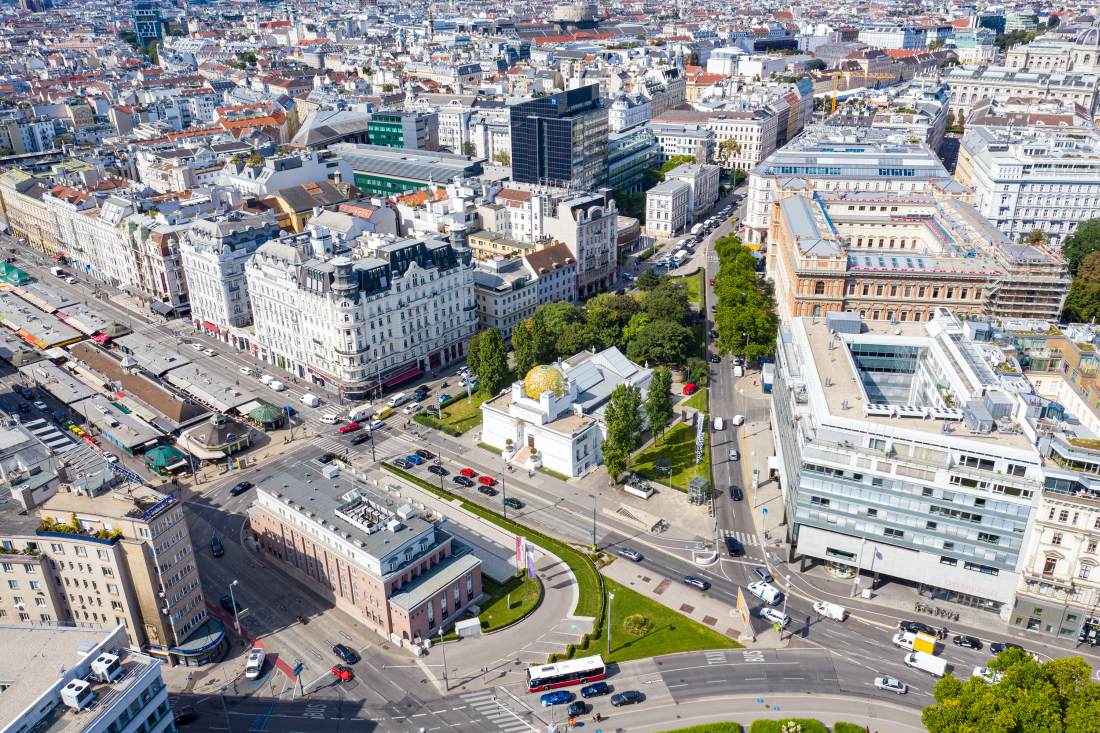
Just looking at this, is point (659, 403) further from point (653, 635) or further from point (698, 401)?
point (653, 635)

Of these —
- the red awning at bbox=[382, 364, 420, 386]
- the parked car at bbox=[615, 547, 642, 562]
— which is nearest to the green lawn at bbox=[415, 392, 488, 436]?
the red awning at bbox=[382, 364, 420, 386]

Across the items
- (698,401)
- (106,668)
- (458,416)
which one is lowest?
(458,416)

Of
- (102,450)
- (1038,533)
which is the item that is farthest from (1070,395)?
(102,450)

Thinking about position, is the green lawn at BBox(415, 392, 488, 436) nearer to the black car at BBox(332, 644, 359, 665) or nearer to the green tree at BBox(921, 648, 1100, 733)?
the black car at BBox(332, 644, 359, 665)

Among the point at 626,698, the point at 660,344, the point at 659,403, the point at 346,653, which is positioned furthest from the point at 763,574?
the point at 660,344

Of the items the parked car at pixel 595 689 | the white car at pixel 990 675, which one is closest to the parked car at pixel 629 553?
the parked car at pixel 595 689

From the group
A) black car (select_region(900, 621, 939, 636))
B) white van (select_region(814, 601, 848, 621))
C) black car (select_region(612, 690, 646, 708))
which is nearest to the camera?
black car (select_region(612, 690, 646, 708))

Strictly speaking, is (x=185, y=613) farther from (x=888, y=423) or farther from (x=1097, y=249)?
(x=1097, y=249)
